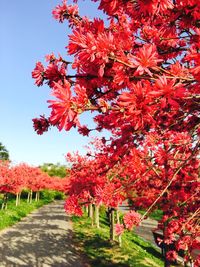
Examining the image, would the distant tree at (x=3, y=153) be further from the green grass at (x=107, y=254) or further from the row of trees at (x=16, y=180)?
the green grass at (x=107, y=254)

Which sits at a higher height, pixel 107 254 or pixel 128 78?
pixel 128 78

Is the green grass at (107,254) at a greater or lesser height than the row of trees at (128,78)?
lesser

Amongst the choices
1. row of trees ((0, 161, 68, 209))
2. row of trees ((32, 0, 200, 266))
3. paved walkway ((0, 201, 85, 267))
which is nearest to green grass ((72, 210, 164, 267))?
paved walkway ((0, 201, 85, 267))

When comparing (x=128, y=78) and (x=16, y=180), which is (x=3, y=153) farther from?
(x=128, y=78)

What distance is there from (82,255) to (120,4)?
474 inches

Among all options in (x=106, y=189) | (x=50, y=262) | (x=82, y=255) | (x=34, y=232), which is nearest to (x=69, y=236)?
(x=34, y=232)

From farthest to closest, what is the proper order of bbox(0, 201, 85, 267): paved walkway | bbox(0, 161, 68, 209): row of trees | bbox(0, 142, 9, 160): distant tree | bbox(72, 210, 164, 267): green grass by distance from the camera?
bbox(0, 142, 9, 160): distant tree, bbox(0, 161, 68, 209): row of trees, bbox(72, 210, 164, 267): green grass, bbox(0, 201, 85, 267): paved walkway

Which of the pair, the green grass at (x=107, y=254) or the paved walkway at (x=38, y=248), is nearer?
the paved walkway at (x=38, y=248)

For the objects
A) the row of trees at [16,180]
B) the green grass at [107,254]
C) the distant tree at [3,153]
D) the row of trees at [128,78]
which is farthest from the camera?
the distant tree at [3,153]

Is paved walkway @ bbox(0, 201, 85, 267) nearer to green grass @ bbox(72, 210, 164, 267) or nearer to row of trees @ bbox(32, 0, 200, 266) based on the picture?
green grass @ bbox(72, 210, 164, 267)

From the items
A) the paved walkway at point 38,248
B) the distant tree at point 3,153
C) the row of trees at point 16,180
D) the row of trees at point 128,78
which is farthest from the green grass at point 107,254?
the distant tree at point 3,153

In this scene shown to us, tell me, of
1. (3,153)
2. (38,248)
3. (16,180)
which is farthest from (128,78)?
(3,153)

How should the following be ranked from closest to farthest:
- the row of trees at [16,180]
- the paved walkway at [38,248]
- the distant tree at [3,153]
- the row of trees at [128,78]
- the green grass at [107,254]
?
the row of trees at [128,78] → the paved walkway at [38,248] → the green grass at [107,254] → the row of trees at [16,180] → the distant tree at [3,153]

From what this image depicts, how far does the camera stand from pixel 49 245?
14242mm
